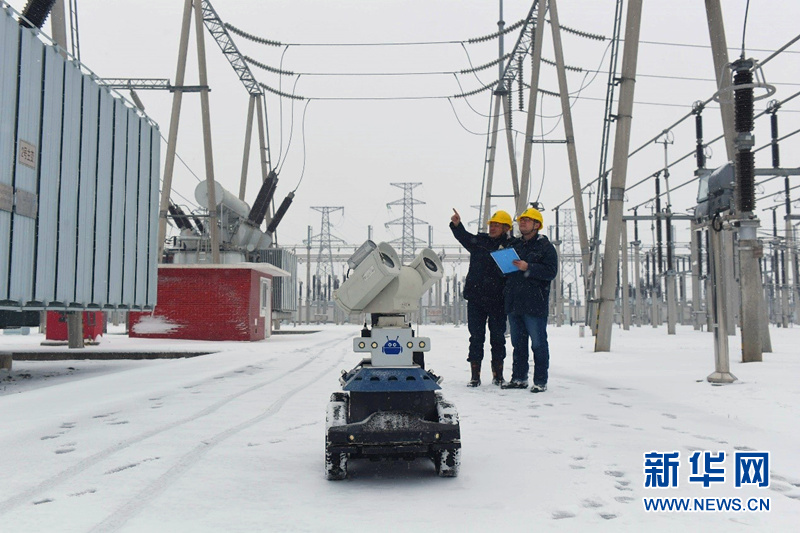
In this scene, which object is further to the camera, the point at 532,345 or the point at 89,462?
the point at 532,345

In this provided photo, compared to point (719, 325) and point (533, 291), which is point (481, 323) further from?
point (719, 325)

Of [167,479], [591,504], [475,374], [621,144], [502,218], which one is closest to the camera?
[591,504]

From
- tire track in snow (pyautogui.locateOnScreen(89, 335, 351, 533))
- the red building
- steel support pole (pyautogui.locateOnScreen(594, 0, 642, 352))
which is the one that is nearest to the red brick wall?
the red building

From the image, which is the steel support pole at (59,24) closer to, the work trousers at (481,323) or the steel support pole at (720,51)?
the work trousers at (481,323)

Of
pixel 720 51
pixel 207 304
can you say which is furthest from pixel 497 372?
pixel 207 304

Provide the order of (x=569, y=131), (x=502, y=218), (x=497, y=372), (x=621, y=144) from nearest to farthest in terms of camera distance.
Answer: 1. (x=502, y=218)
2. (x=497, y=372)
3. (x=621, y=144)
4. (x=569, y=131)

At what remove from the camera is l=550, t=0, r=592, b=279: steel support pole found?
1742cm

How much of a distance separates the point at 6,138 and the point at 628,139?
9.82 m

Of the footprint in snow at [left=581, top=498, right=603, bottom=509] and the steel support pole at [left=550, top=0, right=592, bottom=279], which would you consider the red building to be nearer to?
the steel support pole at [left=550, top=0, right=592, bottom=279]

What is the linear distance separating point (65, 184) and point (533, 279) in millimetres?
6801

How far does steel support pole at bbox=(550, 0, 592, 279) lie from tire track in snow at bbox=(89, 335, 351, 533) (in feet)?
43.8

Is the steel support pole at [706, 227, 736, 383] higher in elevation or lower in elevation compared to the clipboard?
lower

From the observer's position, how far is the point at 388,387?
11.5 feet

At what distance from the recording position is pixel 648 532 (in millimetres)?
2551
